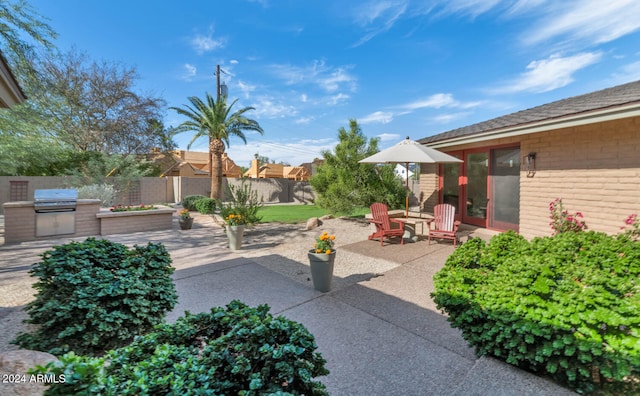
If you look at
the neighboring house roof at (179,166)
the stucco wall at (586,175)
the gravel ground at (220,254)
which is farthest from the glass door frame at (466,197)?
the neighboring house roof at (179,166)

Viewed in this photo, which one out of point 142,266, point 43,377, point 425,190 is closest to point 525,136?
point 425,190

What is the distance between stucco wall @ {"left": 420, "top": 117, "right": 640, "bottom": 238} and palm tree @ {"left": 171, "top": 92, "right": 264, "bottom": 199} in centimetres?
1399

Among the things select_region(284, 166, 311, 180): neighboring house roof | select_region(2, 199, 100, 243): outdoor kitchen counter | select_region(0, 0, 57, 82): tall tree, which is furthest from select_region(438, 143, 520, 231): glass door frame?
select_region(284, 166, 311, 180): neighboring house roof

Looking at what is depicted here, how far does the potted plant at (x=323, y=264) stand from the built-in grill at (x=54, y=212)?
786 centimetres

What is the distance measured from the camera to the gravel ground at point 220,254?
3.89 metres

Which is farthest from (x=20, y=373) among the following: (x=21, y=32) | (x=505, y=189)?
(x=21, y=32)

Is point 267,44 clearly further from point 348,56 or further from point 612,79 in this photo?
point 612,79

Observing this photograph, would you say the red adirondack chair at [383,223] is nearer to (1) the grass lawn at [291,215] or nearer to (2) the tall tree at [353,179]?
(2) the tall tree at [353,179]

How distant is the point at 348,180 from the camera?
34.1ft

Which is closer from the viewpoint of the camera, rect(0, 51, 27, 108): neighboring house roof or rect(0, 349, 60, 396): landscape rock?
rect(0, 349, 60, 396): landscape rock

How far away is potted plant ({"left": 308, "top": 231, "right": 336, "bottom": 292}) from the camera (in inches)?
161

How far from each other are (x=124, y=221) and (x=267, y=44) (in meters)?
9.09

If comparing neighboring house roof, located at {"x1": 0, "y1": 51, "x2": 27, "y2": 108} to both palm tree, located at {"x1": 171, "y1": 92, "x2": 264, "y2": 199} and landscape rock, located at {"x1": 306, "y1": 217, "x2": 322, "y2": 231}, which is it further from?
palm tree, located at {"x1": 171, "y1": 92, "x2": 264, "y2": 199}

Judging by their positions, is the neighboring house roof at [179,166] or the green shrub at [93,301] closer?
the green shrub at [93,301]
